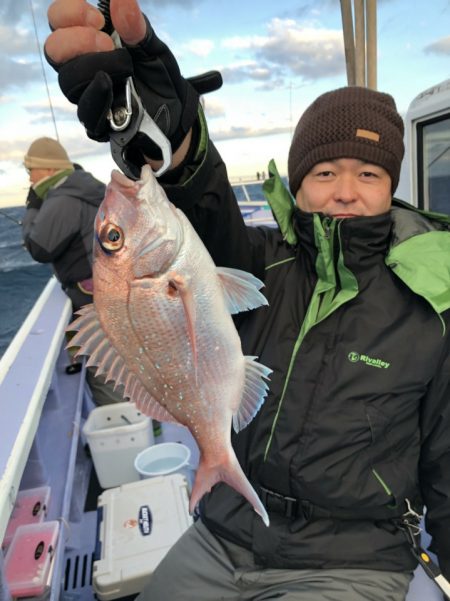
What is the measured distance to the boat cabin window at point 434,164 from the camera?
3.39 meters

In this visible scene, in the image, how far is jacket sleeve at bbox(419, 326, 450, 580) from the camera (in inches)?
67.3

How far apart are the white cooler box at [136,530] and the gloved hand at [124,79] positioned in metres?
2.25

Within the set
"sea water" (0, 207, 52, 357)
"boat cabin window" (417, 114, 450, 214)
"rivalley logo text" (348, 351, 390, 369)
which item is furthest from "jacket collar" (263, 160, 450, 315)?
"sea water" (0, 207, 52, 357)

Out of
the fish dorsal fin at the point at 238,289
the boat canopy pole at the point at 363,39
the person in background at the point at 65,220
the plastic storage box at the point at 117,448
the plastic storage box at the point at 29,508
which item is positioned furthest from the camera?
the person in background at the point at 65,220

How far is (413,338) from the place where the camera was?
170cm

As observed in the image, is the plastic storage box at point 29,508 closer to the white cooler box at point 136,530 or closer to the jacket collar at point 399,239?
the white cooler box at point 136,530

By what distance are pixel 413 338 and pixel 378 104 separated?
3.23 ft

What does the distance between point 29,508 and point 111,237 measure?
7.03 ft

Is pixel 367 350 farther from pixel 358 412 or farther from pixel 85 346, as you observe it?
pixel 85 346

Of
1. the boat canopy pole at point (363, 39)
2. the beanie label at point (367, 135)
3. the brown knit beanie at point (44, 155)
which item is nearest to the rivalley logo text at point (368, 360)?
the beanie label at point (367, 135)

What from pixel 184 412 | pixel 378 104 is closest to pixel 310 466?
pixel 184 412

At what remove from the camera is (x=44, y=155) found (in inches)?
190

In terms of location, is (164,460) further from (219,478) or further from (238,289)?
(238,289)

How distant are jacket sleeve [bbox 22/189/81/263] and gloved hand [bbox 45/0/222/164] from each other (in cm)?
315
